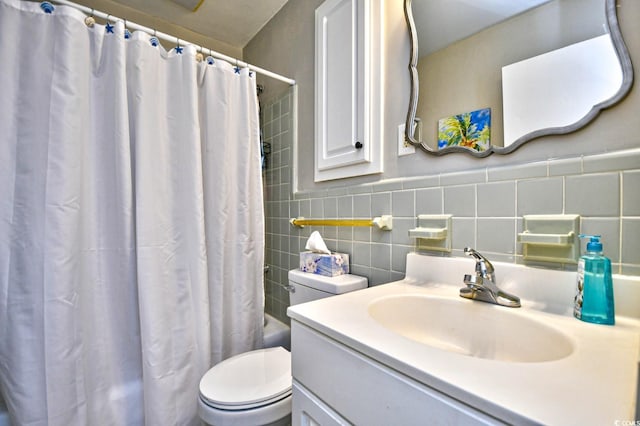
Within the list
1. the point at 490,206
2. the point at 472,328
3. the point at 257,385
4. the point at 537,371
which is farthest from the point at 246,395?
the point at 490,206

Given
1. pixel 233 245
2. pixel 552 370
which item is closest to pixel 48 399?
pixel 233 245

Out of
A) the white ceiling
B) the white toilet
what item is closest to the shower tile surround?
the white toilet

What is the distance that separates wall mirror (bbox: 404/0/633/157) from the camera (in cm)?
66

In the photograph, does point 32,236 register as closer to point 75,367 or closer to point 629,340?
point 75,367

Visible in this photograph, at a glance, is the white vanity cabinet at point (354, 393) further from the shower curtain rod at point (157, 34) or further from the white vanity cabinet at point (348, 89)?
the shower curtain rod at point (157, 34)

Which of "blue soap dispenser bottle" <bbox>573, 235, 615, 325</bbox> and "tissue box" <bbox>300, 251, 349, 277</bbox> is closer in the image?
"blue soap dispenser bottle" <bbox>573, 235, 615, 325</bbox>

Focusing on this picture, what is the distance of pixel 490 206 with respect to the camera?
0.81 meters

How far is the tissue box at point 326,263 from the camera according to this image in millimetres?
1209

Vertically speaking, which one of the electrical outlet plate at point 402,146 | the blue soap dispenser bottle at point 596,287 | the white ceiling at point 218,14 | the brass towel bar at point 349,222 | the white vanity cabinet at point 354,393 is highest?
the white ceiling at point 218,14

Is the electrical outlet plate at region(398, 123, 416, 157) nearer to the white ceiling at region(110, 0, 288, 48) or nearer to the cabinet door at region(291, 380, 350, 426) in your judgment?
the cabinet door at region(291, 380, 350, 426)

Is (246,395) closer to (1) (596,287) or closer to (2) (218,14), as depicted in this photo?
(1) (596,287)

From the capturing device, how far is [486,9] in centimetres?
87

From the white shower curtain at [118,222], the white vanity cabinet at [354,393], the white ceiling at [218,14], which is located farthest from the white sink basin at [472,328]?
the white ceiling at [218,14]

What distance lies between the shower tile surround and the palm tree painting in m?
0.09
